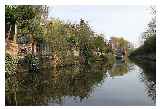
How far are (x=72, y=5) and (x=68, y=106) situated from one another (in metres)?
1.11

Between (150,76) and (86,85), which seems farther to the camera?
(86,85)

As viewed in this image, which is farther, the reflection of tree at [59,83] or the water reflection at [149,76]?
the reflection of tree at [59,83]

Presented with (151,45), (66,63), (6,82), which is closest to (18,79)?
(6,82)

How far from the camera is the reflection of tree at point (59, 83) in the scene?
6.41 m

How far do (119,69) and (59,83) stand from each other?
692mm

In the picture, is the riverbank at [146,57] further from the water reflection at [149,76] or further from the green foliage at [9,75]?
the green foliage at [9,75]

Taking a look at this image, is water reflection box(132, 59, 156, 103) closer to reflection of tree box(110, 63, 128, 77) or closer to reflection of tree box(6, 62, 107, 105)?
reflection of tree box(110, 63, 128, 77)

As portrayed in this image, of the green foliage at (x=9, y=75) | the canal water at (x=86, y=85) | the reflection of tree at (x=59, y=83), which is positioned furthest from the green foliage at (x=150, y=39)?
the green foliage at (x=9, y=75)

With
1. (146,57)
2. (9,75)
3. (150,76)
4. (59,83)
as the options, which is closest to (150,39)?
(146,57)

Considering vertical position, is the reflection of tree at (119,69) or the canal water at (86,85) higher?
the reflection of tree at (119,69)

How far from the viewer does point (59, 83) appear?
6480 millimetres

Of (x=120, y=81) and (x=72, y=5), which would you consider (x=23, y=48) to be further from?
(x=120, y=81)

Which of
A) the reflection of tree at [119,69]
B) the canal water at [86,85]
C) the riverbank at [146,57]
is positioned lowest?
the canal water at [86,85]

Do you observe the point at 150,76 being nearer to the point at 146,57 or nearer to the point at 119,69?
the point at 146,57
